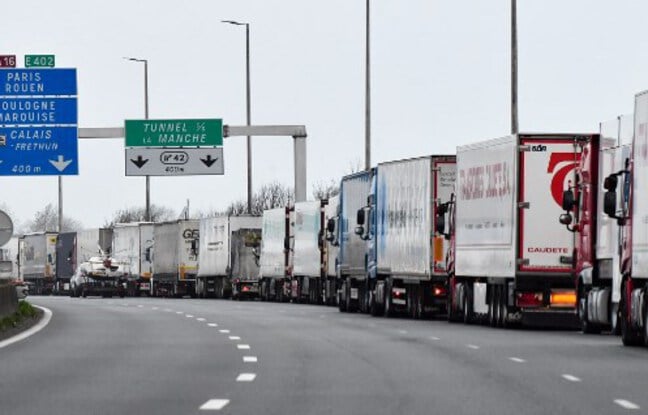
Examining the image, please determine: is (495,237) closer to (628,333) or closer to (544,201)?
(544,201)

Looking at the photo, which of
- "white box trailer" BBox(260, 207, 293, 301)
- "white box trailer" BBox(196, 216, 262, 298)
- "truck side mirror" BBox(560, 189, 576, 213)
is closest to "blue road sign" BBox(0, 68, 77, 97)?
"white box trailer" BBox(260, 207, 293, 301)

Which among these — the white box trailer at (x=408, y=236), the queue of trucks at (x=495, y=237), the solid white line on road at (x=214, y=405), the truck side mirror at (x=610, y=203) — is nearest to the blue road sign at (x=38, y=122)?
the queue of trucks at (x=495, y=237)

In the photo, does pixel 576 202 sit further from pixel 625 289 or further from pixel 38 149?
pixel 38 149

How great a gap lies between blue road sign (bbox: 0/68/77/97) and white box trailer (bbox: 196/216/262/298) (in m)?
26.3

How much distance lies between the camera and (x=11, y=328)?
117 ft

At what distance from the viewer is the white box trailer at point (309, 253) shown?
197ft

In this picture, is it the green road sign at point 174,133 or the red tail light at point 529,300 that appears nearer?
the red tail light at point 529,300

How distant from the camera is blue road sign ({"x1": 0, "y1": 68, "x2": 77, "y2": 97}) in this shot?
1900 inches

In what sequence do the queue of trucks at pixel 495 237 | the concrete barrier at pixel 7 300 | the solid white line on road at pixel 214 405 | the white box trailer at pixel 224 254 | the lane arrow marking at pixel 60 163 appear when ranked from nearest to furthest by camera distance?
the solid white line on road at pixel 214 405
the queue of trucks at pixel 495 237
the concrete barrier at pixel 7 300
the lane arrow marking at pixel 60 163
the white box trailer at pixel 224 254

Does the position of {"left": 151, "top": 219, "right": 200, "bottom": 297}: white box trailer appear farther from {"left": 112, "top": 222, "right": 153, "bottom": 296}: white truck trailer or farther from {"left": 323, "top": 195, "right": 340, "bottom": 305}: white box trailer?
{"left": 323, "top": 195, "right": 340, "bottom": 305}: white box trailer

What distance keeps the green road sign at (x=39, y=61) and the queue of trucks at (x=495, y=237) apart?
8126mm

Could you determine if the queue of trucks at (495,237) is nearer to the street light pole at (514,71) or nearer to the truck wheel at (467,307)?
the truck wheel at (467,307)

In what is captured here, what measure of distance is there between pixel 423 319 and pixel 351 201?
7.46 meters

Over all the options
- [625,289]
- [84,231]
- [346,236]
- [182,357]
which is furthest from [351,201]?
[84,231]
